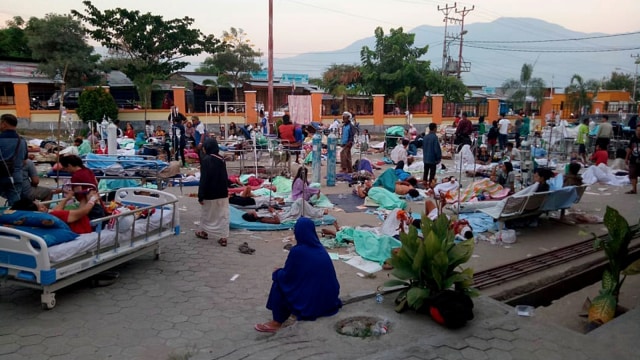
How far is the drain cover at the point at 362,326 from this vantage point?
4480 millimetres

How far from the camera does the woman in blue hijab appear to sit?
4.70 m

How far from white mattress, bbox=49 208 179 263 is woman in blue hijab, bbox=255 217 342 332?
6.75ft

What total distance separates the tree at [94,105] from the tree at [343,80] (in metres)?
15.5

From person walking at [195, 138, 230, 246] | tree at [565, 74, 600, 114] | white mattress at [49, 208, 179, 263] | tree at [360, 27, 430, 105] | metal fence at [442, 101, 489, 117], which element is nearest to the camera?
white mattress at [49, 208, 179, 263]

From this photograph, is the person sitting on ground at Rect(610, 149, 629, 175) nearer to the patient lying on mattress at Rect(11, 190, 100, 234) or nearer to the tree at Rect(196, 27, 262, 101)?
the patient lying on mattress at Rect(11, 190, 100, 234)

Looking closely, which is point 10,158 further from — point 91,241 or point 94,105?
point 94,105

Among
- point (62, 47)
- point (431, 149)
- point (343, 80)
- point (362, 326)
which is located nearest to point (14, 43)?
point (62, 47)

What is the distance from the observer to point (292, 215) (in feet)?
29.3

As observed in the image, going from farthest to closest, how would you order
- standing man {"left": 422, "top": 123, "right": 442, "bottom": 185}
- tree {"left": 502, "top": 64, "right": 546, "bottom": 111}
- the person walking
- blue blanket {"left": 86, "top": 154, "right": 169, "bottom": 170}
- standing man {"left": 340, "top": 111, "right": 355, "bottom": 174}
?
tree {"left": 502, "top": 64, "right": 546, "bottom": 111}
standing man {"left": 340, "top": 111, "right": 355, "bottom": 174}
standing man {"left": 422, "top": 123, "right": 442, "bottom": 185}
blue blanket {"left": 86, "top": 154, "right": 169, "bottom": 170}
the person walking

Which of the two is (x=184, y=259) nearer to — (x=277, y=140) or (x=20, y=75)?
(x=277, y=140)

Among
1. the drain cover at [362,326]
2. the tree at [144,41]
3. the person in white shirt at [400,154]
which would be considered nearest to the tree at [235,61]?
the tree at [144,41]

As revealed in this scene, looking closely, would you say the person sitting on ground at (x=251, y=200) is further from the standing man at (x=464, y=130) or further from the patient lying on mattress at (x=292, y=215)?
the standing man at (x=464, y=130)

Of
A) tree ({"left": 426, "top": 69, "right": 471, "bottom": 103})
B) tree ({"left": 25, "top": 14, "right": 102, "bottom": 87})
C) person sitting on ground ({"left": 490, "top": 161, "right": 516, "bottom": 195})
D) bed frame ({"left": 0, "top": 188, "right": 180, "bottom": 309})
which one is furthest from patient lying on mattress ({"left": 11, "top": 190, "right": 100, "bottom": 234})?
tree ({"left": 426, "top": 69, "right": 471, "bottom": 103})

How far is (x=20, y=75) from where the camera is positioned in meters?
30.6
